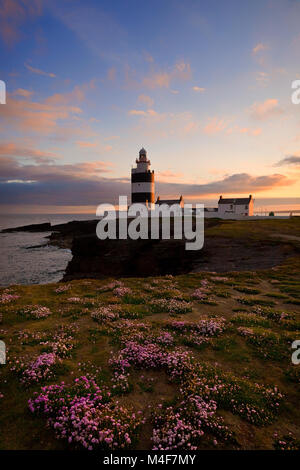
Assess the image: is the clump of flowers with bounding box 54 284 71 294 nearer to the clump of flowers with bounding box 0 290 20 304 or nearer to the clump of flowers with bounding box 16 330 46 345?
the clump of flowers with bounding box 0 290 20 304

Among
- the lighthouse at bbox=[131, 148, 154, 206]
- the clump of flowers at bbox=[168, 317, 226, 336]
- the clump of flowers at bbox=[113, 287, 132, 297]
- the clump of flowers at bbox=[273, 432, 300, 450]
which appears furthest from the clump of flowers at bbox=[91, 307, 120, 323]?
the lighthouse at bbox=[131, 148, 154, 206]

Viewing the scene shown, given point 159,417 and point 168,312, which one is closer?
point 159,417

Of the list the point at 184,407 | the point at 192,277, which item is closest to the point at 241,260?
the point at 192,277

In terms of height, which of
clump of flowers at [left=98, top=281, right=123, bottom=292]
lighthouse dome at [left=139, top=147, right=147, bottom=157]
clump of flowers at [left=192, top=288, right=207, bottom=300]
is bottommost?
clump of flowers at [left=98, top=281, right=123, bottom=292]

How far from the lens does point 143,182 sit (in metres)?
97.6

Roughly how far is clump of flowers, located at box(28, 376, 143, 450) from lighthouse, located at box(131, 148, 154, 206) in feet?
302

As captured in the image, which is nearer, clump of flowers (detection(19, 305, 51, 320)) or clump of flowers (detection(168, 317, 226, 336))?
clump of flowers (detection(168, 317, 226, 336))

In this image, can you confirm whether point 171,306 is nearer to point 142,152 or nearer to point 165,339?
point 165,339

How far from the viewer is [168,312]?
1505cm

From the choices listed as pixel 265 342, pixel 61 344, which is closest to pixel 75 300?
pixel 61 344

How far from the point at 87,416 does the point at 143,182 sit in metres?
95.0

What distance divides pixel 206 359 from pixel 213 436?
3.56 m

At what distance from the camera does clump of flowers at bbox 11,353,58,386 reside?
322 inches
